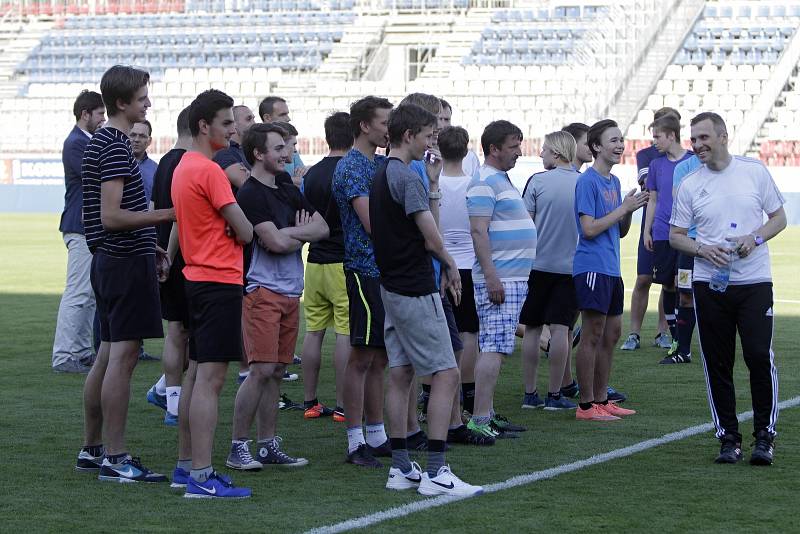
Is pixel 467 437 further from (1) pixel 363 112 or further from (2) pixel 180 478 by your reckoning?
(1) pixel 363 112

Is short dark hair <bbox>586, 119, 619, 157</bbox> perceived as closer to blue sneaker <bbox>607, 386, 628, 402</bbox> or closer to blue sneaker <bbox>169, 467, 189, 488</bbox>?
blue sneaker <bbox>607, 386, 628, 402</bbox>

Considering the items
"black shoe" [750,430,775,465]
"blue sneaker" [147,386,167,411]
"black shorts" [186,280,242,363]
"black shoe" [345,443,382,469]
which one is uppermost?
"black shorts" [186,280,242,363]

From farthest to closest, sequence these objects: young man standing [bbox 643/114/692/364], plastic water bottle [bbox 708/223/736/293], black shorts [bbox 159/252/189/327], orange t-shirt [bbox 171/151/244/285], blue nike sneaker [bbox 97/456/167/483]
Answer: young man standing [bbox 643/114/692/364] < black shorts [bbox 159/252/189/327] < plastic water bottle [bbox 708/223/736/293] < blue nike sneaker [bbox 97/456/167/483] < orange t-shirt [bbox 171/151/244/285]

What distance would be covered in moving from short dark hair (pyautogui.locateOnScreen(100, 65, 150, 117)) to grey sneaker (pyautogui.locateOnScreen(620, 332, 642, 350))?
243 inches

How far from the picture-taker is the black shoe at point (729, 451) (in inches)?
272

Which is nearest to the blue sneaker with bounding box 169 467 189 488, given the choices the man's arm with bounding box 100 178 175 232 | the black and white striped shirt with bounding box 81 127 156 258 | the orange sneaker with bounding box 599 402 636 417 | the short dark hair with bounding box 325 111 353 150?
the black and white striped shirt with bounding box 81 127 156 258

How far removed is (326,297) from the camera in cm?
832

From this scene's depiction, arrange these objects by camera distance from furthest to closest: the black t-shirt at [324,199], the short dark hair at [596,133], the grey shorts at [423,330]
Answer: the short dark hair at [596,133]
the black t-shirt at [324,199]
the grey shorts at [423,330]

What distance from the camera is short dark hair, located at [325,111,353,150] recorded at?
26.9 ft

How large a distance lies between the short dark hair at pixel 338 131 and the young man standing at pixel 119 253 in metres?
1.78

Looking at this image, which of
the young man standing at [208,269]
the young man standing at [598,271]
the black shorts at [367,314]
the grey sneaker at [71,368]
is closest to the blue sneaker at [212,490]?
the young man standing at [208,269]

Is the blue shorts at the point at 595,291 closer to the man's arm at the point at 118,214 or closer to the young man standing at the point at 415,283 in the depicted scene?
the young man standing at the point at 415,283

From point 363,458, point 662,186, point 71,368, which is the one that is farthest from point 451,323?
point 662,186

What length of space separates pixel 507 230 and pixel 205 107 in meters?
→ 2.22
